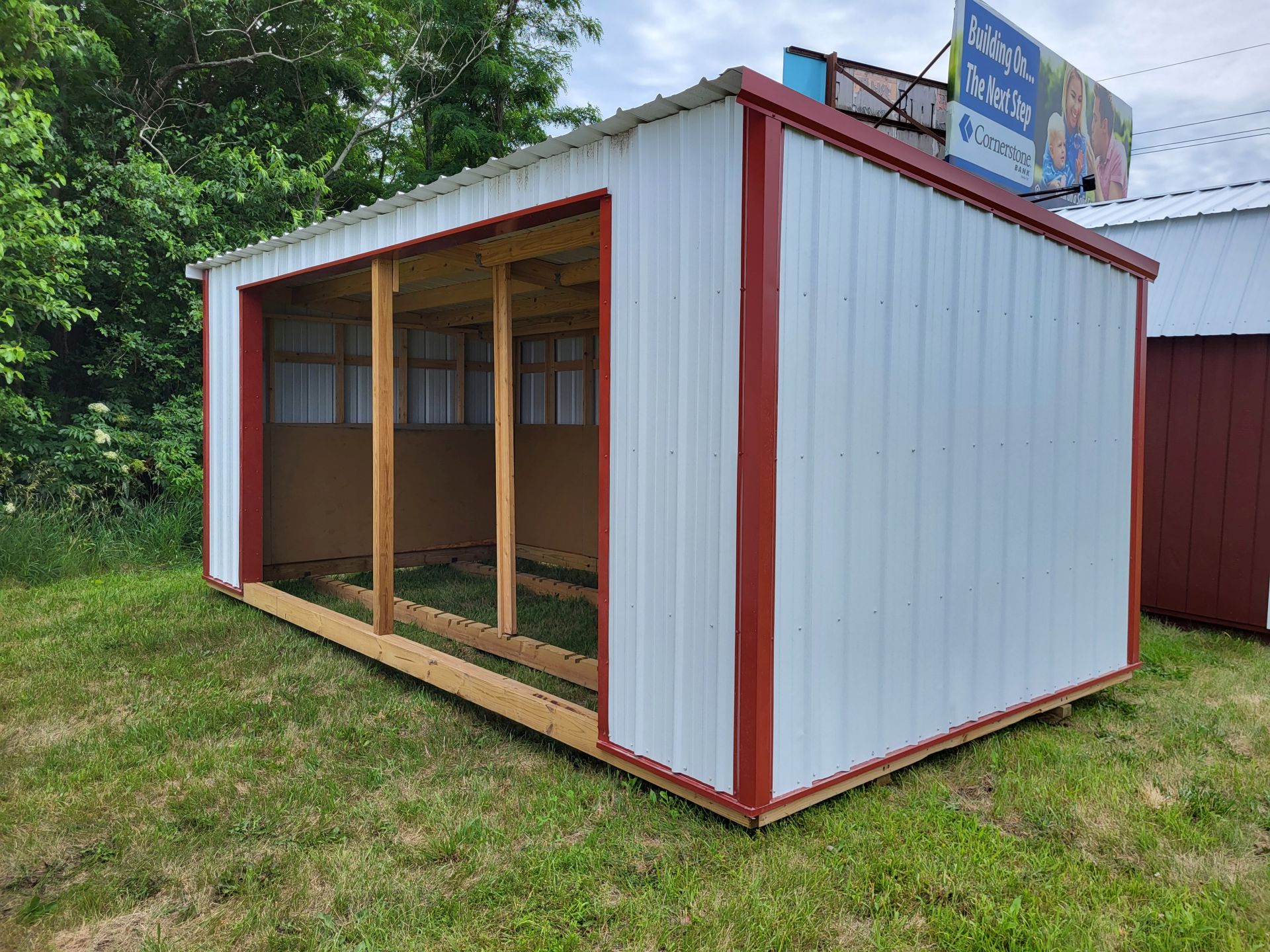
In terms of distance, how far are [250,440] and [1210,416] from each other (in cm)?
736

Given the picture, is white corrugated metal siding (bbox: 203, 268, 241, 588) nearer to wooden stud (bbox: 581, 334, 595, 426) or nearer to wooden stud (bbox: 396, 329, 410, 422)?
wooden stud (bbox: 396, 329, 410, 422)

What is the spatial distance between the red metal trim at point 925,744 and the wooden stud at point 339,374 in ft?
20.5

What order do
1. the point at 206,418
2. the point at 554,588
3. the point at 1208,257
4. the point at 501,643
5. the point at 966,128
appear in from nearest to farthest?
the point at 501,643
the point at 966,128
the point at 1208,257
the point at 554,588
the point at 206,418

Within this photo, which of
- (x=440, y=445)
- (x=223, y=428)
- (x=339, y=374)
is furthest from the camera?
(x=440, y=445)

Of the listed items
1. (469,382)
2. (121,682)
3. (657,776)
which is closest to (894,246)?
(657,776)

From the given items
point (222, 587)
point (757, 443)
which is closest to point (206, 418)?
point (222, 587)

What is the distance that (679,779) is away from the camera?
3242mm

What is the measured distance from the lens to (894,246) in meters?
3.43

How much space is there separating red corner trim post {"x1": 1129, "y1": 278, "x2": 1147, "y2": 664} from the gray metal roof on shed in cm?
149

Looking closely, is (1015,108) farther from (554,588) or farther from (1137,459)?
(554,588)

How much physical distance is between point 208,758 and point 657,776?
2114 millimetres

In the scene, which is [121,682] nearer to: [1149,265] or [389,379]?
[389,379]

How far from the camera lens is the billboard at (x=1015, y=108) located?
650 centimetres

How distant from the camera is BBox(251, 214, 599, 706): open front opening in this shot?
582cm
